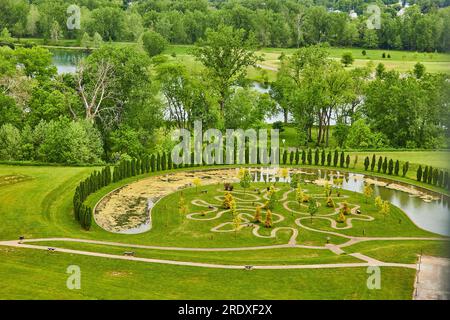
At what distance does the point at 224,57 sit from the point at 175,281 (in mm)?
60939

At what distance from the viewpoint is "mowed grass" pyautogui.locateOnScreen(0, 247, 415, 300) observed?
92.9 feet

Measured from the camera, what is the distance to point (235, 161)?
65.6 m

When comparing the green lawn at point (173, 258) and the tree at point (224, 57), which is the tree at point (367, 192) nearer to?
the green lawn at point (173, 258)

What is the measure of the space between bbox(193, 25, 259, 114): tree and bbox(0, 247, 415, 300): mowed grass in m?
54.6

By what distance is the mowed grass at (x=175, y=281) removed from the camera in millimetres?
28328

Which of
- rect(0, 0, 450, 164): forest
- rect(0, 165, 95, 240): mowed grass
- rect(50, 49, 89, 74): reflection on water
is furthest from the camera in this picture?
rect(50, 49, 89, 74): reflection on water

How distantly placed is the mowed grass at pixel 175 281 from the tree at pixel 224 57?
179 feet

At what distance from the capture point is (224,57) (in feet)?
289

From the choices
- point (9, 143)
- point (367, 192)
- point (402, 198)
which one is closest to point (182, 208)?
point (367, 192)

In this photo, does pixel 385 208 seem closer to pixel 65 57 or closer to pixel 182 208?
pixel 182 208

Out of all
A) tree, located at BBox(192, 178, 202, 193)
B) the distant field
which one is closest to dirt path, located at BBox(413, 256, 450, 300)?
tree, located at BBox(192, 178, 202, 193)

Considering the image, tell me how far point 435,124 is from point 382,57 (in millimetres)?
51757

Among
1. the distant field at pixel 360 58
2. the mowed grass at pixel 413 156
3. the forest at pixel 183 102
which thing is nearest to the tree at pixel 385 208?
the mowed grass at pixel 413 156

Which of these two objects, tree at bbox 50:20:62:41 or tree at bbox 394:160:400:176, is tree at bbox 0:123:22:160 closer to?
tree at bbox 394:160:400:176
